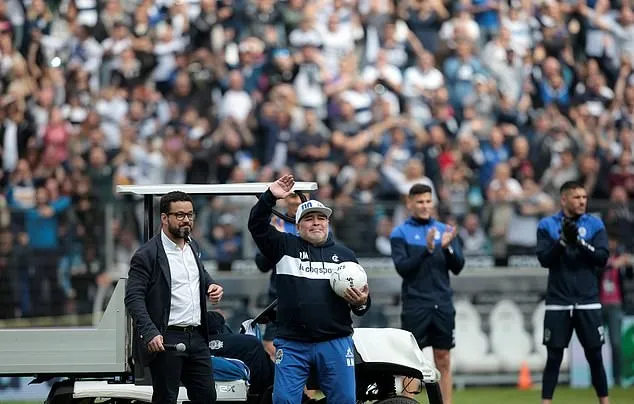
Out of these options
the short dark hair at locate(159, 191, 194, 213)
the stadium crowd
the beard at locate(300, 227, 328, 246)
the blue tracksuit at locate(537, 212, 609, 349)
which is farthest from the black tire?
the stadium crowd

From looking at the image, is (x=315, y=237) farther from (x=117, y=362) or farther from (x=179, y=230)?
(x=117, y=362)

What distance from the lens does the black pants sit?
9914mm

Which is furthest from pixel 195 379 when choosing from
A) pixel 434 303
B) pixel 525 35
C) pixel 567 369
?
pixel 525 35

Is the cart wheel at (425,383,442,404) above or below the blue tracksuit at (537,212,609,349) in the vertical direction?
below

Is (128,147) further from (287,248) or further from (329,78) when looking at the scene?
(287,248)

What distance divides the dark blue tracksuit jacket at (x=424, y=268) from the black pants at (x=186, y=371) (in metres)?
3.49

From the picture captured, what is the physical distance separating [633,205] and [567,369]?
2271mm

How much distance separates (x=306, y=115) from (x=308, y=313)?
32.8 ft

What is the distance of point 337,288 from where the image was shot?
995 centimetres

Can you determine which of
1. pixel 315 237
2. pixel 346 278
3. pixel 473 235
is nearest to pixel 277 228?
pixel 315 237

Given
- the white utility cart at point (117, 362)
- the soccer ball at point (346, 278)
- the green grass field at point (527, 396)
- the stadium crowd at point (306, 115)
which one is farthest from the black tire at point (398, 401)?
the stadium crowd at point (306, 115)

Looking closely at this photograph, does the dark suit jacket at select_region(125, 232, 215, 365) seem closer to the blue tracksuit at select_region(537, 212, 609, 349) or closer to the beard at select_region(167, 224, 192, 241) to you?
the beard at select_region(167, 224, 192, 241)

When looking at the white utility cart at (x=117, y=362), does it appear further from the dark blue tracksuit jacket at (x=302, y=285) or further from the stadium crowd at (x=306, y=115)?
the stadium crowd at (x=306, y=115)

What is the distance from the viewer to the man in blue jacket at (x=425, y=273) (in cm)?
1316
